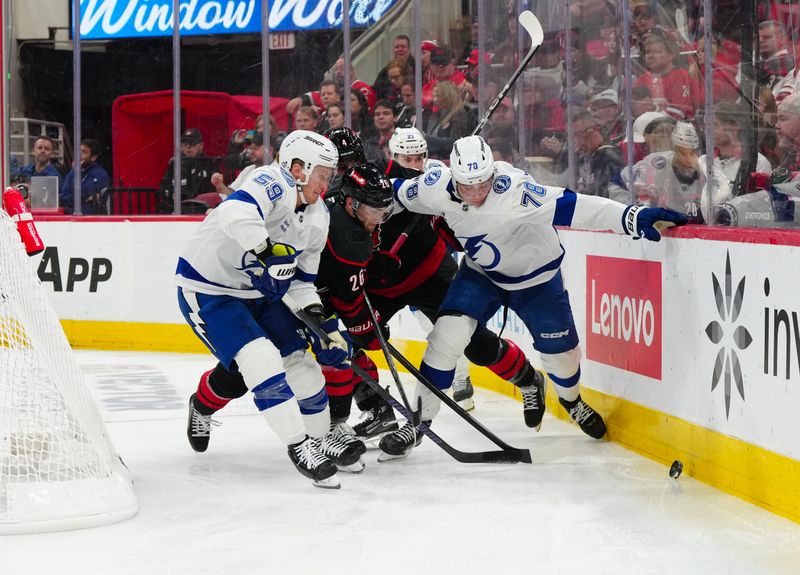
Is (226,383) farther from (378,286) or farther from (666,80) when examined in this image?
(666,80)

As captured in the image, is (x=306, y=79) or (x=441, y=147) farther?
(x=306, y=79)

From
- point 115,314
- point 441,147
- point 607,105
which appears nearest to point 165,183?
point 115,314

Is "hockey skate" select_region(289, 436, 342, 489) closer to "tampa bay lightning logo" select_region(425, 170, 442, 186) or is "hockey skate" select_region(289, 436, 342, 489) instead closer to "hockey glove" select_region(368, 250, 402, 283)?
"hockey glove" select_region(368, 250, 402, 283)

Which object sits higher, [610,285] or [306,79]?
[306,79]

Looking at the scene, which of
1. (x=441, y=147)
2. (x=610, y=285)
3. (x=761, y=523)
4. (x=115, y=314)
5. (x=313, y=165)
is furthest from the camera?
(x=115, y=314)

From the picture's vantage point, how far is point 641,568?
2.73 m

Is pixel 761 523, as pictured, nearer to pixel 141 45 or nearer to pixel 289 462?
pixel 289 462

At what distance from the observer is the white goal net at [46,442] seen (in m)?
3.09

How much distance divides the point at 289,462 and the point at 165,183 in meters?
3.80

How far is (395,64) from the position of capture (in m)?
6.88

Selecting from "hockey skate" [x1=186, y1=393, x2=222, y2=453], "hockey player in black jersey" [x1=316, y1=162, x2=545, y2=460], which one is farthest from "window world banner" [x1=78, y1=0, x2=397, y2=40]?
"hockey skate" [x1=186, y1=393, x2=222, y2=453]

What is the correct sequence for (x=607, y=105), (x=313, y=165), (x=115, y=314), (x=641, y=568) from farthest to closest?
(x=115, y=314) → (x=607, y=105) → (x=313, y=165) → (x=641, y=568)

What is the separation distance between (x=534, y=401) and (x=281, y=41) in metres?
3.66

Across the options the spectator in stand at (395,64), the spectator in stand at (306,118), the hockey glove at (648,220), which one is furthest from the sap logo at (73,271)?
the hockey glove at (648,220)
